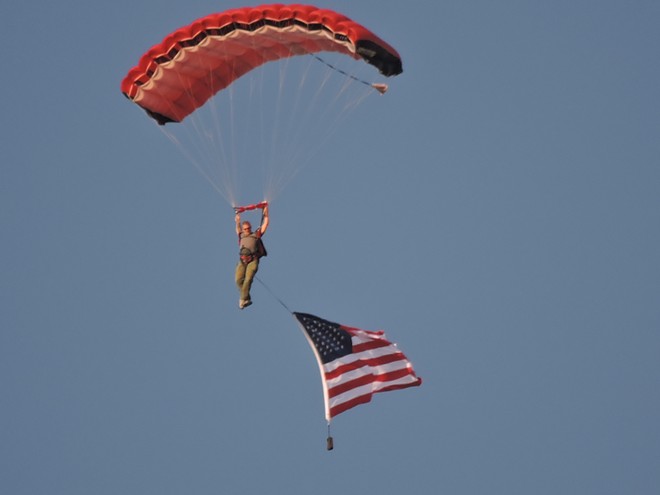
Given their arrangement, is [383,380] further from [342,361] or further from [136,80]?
[136,80]

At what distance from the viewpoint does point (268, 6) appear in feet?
114

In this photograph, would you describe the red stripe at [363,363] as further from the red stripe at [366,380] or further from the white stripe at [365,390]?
the white stripe at [365,390]

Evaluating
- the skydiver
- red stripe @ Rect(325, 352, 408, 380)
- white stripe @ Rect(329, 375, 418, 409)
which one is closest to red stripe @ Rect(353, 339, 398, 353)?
red stripe @ Rect(325, 352, 408, 380)

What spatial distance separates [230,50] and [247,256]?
3738 mm

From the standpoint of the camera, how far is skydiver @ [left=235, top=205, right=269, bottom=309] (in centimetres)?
3528

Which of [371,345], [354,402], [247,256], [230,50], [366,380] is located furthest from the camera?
[230,50]

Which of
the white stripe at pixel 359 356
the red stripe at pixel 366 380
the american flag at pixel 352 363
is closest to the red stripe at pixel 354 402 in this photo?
the american flag at pixel 352 363

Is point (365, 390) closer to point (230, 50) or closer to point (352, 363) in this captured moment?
point (352, 363)

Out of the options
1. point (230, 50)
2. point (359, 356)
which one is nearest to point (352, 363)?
point (359, 356)

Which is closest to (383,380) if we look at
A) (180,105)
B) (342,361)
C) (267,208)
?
(342,361)

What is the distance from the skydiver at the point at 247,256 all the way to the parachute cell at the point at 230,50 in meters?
2.86

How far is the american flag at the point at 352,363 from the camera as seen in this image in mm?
35500

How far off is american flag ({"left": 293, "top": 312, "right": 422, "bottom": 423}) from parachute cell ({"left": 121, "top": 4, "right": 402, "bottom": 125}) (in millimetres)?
4461

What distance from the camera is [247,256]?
3528 cm
